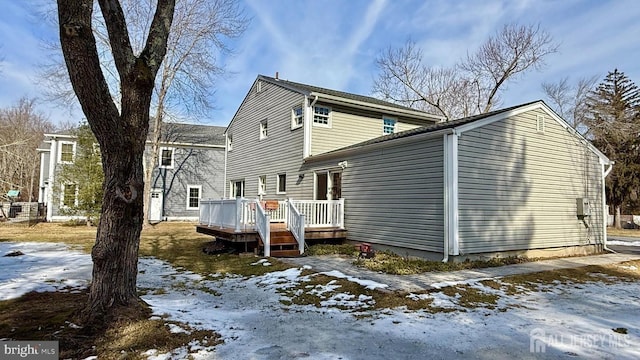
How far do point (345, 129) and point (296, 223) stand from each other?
199 inches

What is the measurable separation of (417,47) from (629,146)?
53.5 feet

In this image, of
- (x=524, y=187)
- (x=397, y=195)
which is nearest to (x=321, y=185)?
(x=397, y=195)

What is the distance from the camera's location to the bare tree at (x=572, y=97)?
27000 millimetres

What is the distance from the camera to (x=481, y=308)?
523 centimetres

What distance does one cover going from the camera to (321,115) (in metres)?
13.5

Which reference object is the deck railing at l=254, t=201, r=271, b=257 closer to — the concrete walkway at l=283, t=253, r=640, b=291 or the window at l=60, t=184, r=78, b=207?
the concrete walkway at l=283, t=253, r=640, b=291

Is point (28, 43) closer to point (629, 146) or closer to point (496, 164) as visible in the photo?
point (496, 164)

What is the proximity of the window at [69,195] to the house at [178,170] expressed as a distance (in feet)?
10.1

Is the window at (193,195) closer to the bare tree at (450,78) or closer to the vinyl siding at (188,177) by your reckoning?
the vinyl siding at (188,177)

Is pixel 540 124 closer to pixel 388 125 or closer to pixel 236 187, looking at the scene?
pixel 388 125

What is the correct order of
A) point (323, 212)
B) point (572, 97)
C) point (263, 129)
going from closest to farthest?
point (323, 212) → point (263, 129) → point (572, 97)

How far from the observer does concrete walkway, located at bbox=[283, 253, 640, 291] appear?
260 inches

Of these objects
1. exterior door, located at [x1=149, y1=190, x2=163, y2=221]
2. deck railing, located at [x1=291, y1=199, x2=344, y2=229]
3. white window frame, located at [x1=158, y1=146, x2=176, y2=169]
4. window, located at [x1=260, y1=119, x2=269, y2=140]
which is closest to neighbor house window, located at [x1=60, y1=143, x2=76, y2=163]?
white window frame, located at [x1=158, y1=146, x2=176, y2=169]

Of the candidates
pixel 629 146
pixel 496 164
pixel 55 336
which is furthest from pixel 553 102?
pixel 55 336
